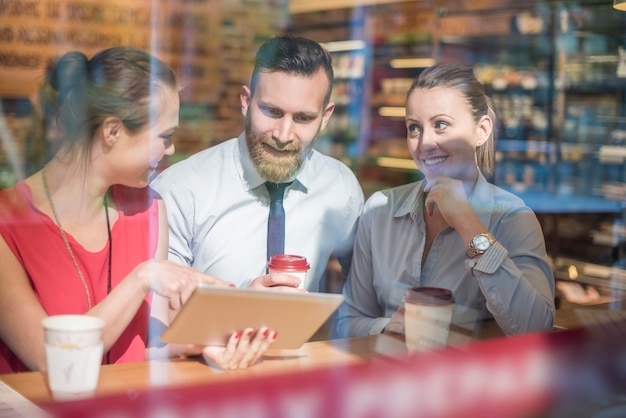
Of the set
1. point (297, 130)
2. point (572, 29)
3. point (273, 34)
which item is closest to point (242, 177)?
point (297, 130)

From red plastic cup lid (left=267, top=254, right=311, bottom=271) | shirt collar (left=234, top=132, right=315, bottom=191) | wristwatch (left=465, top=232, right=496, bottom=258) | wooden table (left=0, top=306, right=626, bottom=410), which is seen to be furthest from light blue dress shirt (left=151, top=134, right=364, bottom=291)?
wristwatch (left=465, top=232, right=496, bottom=258)

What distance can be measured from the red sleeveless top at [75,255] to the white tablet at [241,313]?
14cm

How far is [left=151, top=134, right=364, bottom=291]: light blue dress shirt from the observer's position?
6.19 ft

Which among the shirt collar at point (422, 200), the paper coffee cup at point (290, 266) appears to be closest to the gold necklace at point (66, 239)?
the paper coffee cup at point (290, 266)

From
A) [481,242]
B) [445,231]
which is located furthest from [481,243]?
[445,231]

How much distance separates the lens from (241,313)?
1.58m

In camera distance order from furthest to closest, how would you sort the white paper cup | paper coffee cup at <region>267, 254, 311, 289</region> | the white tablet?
paper coffee cup at <region>267, 254, 311, 289</region> → the white tablet → the white paper cup

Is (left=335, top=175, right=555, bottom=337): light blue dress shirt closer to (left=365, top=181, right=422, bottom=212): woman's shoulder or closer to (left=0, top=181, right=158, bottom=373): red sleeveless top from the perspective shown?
(left=365, top=181, right=422, bottom=212): woman's shoulder

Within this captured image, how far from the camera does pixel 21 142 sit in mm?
1564

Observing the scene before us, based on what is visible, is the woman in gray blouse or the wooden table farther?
the woman in gray blouse

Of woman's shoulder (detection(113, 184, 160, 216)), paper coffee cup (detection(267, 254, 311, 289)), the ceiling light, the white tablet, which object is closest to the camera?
the white tablet

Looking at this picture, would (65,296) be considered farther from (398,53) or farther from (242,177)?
(398,53)

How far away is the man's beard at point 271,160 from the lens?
194cm

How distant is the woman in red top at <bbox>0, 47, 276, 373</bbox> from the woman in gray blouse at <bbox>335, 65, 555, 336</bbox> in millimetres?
→ 616
